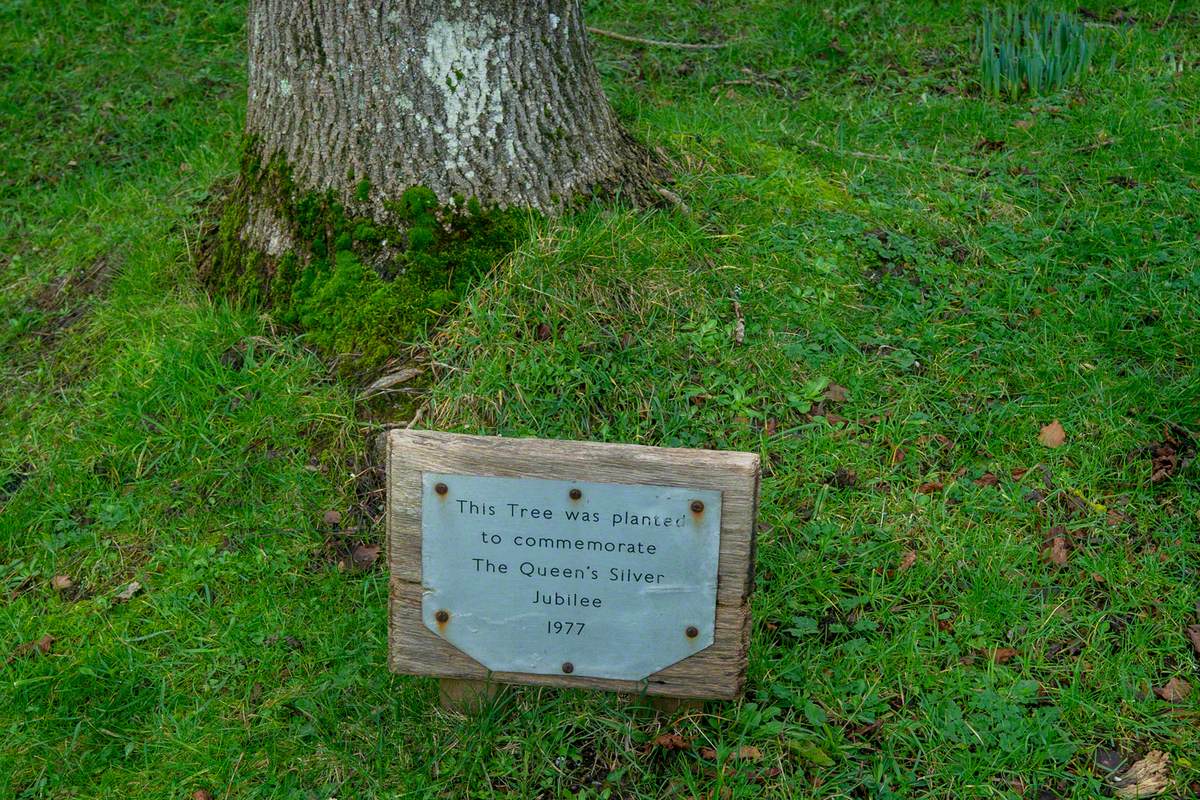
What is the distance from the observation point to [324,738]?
9.41 ft

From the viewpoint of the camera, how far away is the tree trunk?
3670 millimetres

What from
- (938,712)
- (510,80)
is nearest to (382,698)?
(938,712)

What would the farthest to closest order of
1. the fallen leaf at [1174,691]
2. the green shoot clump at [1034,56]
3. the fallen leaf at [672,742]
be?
the green shoot clump at [1034,56], the fallen leaf at [1174,691], the fallen leaf at [672,742]

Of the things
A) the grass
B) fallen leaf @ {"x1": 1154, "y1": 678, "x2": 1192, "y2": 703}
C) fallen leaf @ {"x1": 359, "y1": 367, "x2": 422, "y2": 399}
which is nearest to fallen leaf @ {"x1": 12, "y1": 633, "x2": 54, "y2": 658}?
the grass

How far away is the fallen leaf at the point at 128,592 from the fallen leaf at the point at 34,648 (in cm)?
23

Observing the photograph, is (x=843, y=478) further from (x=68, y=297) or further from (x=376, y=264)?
(x=68, y=297)

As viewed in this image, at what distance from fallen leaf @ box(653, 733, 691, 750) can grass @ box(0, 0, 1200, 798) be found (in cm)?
2

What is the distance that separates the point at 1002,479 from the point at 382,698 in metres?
2.08

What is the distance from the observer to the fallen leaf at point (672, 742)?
9.00 ft

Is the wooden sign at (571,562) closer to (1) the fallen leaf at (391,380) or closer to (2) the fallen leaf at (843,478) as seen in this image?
(2) the fallen leaf at (843,478)

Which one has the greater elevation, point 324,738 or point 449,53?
point 449,53

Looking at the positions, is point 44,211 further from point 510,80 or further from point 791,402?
point 791,402

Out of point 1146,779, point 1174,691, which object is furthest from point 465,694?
point 1174,691

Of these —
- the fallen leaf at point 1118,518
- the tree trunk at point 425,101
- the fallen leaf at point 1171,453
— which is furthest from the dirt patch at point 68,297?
the fallen leaf at point 1171,453
